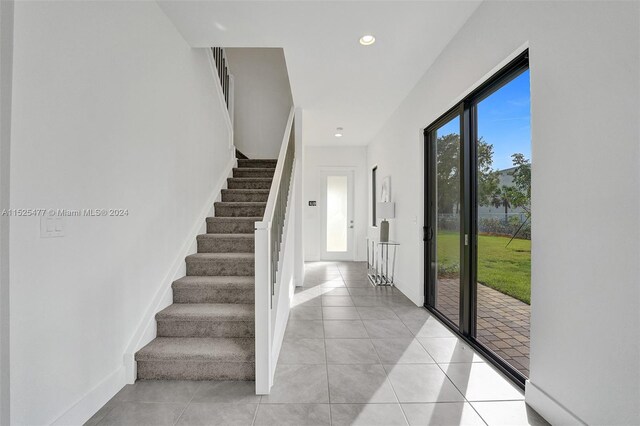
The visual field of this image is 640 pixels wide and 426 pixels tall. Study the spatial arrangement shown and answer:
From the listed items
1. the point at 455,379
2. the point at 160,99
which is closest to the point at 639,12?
the point at 455,379

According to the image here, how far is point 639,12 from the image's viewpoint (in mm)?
1211

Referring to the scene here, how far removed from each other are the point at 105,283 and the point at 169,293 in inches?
30.6

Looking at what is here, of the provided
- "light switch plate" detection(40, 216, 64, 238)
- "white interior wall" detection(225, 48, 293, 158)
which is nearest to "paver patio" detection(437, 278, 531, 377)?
"light switch plate" detection(40, 216, 64, 238)

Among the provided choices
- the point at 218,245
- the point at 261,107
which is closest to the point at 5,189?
the point at 218,245

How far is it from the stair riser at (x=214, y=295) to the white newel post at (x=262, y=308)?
68 centimetres

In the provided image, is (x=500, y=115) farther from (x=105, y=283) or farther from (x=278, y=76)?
(x=278, y=76)

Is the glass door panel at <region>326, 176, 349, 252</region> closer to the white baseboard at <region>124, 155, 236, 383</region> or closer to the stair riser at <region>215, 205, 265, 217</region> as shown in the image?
the stair riser at <region>215, 205, 265, 217</region>

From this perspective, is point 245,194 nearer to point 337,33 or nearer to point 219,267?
point 219,267

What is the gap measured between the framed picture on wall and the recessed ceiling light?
256 cm

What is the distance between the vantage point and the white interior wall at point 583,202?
126 centimetres

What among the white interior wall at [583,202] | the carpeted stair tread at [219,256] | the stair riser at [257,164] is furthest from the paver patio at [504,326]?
the stair riser at [257,164]

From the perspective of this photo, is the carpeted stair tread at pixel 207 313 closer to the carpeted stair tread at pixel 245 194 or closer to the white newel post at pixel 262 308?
the white newel post at pixel 262 308

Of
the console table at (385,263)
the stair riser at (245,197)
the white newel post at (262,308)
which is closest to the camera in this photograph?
the white newel post at (262,308)

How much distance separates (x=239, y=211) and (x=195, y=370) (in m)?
2.00
